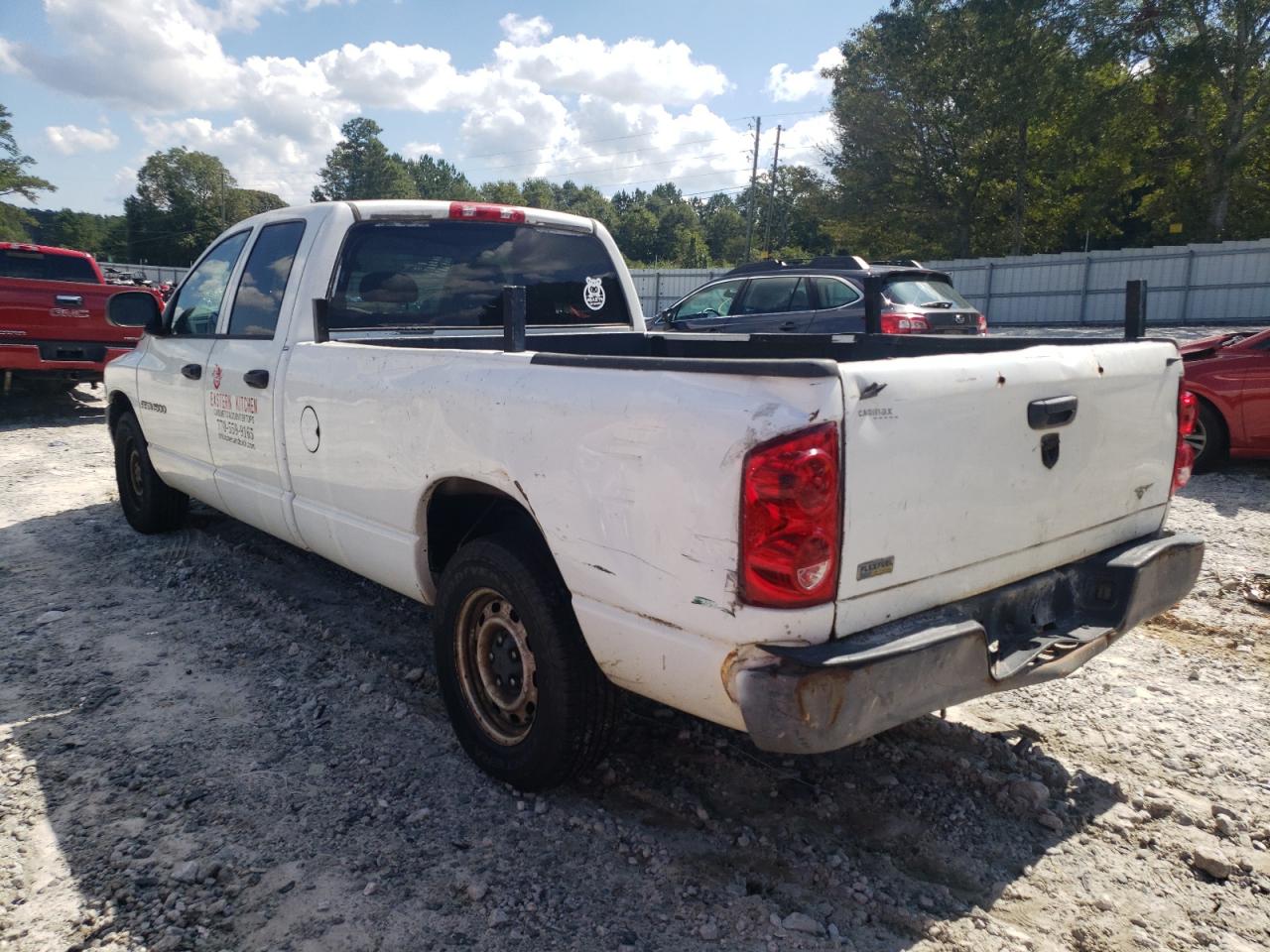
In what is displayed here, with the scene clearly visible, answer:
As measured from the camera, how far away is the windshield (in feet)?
34.2

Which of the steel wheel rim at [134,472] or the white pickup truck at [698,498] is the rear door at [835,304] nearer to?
the white pickup truck at [698,498]

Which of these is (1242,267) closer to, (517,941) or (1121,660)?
(1121,660)

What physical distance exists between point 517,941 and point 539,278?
10.5ft

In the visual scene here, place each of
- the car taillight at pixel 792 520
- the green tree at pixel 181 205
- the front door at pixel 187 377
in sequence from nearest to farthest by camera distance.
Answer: the car taillight at pixel 792 520
the front door at pixel 187 377
the green tree at pixel 181 205

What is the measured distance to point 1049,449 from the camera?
8.76 feet

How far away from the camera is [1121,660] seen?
4059 mm

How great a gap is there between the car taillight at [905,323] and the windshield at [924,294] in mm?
276

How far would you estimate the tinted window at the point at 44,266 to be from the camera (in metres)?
11.7

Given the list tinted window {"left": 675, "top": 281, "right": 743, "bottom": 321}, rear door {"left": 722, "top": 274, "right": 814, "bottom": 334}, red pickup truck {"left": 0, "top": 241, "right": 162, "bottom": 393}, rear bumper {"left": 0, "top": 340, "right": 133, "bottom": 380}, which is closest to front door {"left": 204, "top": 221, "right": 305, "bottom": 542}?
red pickup truck {"left": 0, "top": 241, "right": 162, "bottom": 393}

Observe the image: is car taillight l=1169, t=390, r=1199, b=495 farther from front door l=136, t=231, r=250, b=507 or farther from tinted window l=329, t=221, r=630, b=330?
front door l=136, t=231, r=250, b=507

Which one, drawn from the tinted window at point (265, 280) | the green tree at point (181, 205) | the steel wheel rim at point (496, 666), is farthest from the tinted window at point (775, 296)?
the green tree at point (181, 205)

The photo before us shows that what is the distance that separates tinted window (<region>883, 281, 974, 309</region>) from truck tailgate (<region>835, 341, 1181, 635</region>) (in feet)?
24.6

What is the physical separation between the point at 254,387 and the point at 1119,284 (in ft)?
88.8

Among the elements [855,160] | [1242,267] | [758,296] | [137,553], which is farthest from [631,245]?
[137,553]
